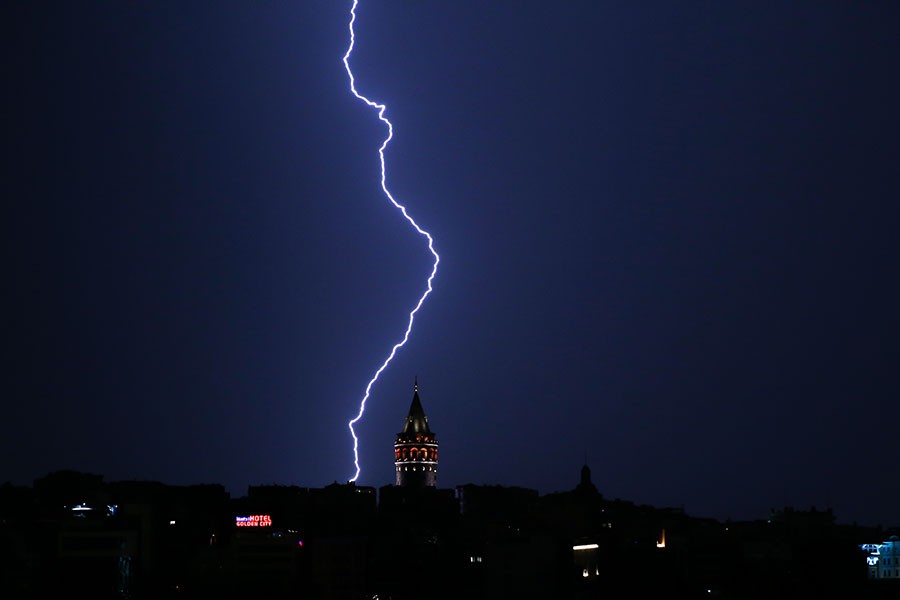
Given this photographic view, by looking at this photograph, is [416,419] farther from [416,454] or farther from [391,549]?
[391,549]

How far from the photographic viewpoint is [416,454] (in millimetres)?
134625

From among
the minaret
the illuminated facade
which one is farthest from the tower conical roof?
the illuminated facade

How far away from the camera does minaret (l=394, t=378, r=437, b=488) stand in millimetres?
133750

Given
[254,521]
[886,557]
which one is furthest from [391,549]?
[886,557]

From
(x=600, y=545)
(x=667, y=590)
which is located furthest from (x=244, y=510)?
(x=667, y=590)

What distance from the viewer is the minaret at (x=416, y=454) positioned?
439 feet

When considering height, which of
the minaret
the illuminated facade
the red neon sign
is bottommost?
the illuminated facade

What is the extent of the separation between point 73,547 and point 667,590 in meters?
32.2

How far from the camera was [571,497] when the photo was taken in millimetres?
116438

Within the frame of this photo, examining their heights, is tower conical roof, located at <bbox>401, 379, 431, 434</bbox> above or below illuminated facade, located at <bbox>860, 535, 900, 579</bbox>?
above

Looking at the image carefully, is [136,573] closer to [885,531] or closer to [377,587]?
[377,587]

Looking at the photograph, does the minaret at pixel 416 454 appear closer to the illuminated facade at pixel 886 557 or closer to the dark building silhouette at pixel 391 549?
the dark building silhouette at pixel 391 549

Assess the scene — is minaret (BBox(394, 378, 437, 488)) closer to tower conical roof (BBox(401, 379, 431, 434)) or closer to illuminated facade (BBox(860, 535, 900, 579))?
tower conical roof (BBox(401, 379, 431, 434))

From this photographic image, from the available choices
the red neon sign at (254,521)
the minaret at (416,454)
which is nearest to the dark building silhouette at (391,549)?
the red neon sign at (254,521)
